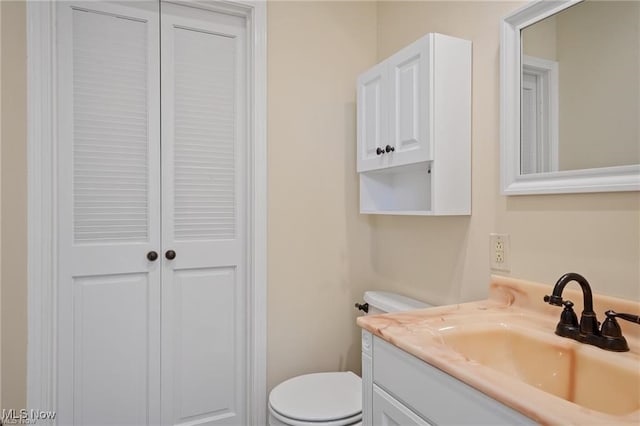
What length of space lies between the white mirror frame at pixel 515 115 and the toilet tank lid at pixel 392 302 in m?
0.62

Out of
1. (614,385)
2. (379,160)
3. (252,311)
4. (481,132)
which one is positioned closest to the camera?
(614,385)

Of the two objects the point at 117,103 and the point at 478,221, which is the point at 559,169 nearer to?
the point at 478,221

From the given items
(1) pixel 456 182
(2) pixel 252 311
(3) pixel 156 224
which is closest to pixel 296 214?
(2) pixel 252 311

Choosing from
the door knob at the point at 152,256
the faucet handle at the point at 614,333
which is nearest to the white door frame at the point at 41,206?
the door knob at the point at 152,256

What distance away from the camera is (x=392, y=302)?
1678 millimetres

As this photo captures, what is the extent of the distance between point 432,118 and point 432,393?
35.0 inches

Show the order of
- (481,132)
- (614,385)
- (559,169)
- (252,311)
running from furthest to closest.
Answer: (252,311), (481,132), (559,169), (614,385)

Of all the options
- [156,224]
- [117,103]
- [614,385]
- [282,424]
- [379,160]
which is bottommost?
[282,424]

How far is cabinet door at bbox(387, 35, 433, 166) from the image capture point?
4.45ft

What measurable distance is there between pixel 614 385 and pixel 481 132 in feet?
2.84

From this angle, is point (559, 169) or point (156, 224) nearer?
point (559, 169)

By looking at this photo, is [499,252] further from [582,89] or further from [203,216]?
[203,216]

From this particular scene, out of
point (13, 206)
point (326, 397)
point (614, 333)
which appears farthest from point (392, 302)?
point (13, 206)

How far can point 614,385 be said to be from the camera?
815 millimetres
